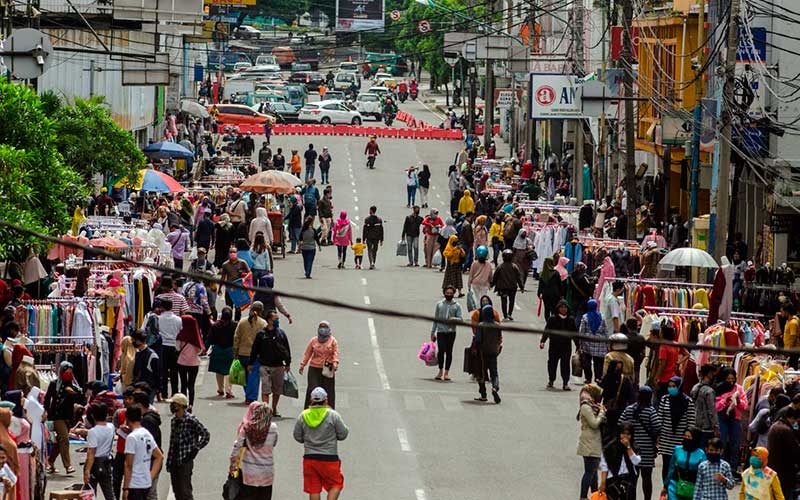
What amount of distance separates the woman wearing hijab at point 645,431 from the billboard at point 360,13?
12047 cm

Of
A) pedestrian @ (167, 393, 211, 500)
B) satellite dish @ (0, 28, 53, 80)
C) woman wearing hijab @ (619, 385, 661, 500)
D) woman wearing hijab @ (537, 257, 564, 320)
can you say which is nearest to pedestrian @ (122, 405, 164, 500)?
pedestrian @ (167, 393, 211, 500)

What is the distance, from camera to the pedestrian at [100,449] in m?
15.9

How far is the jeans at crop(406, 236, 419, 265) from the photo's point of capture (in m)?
39.9

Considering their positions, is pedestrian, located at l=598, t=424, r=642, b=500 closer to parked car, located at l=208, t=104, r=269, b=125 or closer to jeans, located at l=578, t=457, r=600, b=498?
jeans, located at l=578, t=457, r=600, b=498

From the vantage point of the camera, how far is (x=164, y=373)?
22188 millimetres

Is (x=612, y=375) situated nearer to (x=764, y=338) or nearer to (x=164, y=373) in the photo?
(x=764, y=338)

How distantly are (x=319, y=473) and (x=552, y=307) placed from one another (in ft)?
44.9

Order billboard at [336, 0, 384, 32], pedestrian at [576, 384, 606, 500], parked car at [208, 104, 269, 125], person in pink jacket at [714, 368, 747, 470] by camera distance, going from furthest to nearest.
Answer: billboard at [336, 0, 384, 32]
parked car at [208, 104, 269, 125]
person in pink jacket at [714, 368, 747, 470]
pedestrian at [576, 384, 606, 500]

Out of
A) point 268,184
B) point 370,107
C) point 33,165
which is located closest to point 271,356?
point 33,165

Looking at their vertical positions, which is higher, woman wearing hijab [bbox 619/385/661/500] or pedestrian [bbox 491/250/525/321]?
pedestrian [bbox 491/250/525/321]

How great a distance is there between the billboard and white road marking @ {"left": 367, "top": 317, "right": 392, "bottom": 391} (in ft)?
349

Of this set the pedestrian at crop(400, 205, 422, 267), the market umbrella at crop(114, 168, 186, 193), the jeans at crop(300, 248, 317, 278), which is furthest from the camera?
the pedestrian at crop(400, 205, 422, 267)

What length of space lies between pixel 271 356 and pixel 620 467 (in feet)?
19.1

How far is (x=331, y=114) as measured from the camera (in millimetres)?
87188
